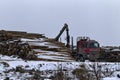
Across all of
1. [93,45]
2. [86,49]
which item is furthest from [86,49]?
[93,45]

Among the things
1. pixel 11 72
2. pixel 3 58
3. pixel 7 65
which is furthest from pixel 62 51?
pixel 11 72

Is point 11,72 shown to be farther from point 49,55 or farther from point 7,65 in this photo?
point 49,55

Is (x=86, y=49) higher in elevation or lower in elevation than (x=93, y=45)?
lower

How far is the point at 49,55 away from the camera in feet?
102

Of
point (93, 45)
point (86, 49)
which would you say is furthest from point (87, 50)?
point (93, 45)

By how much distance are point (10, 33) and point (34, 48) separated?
3811mm

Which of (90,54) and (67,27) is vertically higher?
(67,27)

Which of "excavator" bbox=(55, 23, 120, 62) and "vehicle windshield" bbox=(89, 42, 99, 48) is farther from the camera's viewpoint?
"vehicle windshield" bbox=(89, 42, 99, 48)

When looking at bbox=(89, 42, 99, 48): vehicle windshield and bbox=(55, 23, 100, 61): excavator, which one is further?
bbox=(89, 42, 99, 48): vehicle windshield

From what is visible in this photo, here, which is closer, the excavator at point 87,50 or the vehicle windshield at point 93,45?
the excavator at point 87,50

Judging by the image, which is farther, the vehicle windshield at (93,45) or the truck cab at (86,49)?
the vehicle windshield at (93,45)

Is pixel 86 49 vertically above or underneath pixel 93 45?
underneath

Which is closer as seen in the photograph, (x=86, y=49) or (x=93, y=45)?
(x=86, y=49)

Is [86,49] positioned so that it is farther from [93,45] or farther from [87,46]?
[93,45]
